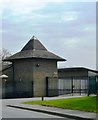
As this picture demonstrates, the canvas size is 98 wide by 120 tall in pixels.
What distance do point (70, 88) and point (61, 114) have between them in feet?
102

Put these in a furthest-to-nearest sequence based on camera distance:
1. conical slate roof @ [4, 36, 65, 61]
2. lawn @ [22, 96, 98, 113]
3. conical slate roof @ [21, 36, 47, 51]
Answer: conical slate roof @ [21, 36, 47, 51], conical slate roof @ [4, 36, 65, 61], lawn @ [22, 96, 98, 113]

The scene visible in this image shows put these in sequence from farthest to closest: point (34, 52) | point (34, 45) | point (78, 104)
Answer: point (34, 45) < point (34, 52) < point (78, 104)

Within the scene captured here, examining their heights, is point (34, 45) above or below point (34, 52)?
above

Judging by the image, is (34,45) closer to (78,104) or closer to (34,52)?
(34,52)

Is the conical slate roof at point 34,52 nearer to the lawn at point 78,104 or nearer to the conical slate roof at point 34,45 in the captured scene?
the conical slate roof at point 34,45

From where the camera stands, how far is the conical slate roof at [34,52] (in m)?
50.5

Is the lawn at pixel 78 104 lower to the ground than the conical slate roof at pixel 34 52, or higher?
lower

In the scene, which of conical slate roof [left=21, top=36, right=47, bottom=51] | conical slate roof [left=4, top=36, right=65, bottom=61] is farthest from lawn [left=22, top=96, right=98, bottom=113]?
conical slate roof [left=21, top=36, right=47, bottom=51]

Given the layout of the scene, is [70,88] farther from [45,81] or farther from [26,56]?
[26,56]

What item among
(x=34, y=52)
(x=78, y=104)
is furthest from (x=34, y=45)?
(x=78, y=104)

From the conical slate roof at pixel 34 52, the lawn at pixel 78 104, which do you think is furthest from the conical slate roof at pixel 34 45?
the lawn at pixel 78 104

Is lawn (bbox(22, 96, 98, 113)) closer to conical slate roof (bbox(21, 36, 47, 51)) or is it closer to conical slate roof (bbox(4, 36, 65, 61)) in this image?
conical slate roof (bbox(4, 36, 65, 61))

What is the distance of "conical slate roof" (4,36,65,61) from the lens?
5053cm

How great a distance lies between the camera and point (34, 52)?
5181cm
